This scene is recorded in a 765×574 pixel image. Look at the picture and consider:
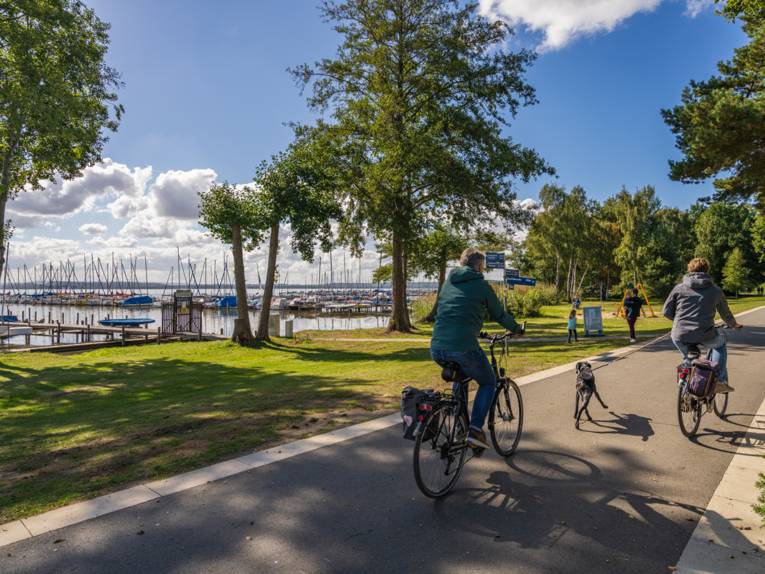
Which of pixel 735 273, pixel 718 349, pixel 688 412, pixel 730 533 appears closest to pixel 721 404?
pixel 718 349

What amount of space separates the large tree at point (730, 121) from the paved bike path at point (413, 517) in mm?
11995

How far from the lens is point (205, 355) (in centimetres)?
1847

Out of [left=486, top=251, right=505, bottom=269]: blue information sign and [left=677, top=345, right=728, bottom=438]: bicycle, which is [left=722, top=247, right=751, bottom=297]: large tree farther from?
[left=677, top=345, right=728, bottom=438]: bicycle

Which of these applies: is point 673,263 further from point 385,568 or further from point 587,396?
point 385,568

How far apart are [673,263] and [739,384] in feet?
154

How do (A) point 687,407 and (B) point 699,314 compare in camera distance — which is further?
(B) point 699,314

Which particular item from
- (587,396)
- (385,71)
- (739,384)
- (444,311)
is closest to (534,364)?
(739,384)

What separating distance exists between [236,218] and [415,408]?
54.7ft

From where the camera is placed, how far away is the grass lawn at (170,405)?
4.86 meters

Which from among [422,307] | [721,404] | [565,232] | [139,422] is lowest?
[139,422]

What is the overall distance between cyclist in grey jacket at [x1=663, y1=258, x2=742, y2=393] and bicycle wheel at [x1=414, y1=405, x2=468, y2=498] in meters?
3.33

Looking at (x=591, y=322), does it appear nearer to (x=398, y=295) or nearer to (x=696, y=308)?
(x=398, y=295)

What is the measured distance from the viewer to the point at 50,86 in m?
15.5

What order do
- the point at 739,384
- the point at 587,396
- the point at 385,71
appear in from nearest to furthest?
the point at 587,396, the point at 739,384, the point at 385,71
